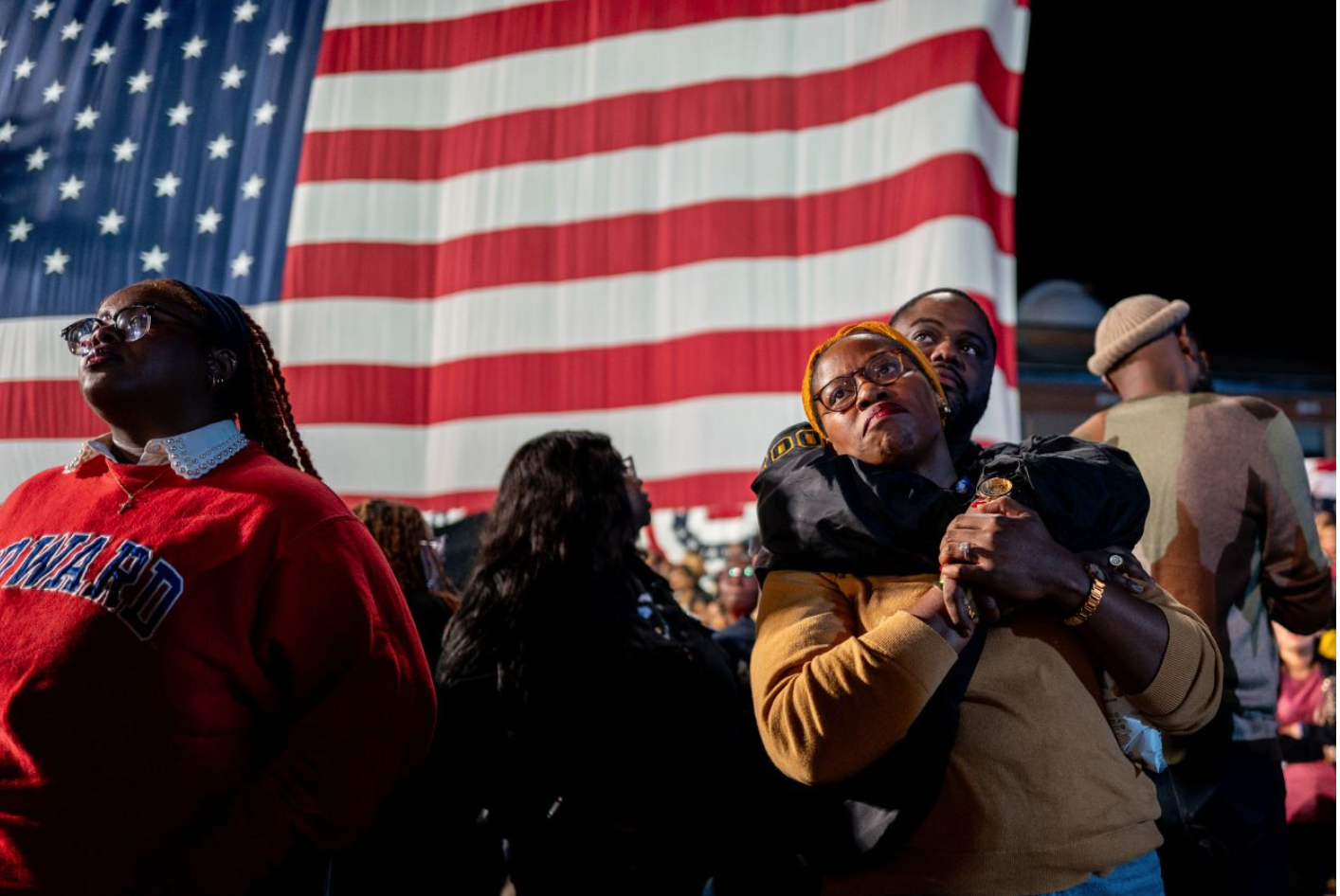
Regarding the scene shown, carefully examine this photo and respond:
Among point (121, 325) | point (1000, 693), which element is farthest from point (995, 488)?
point (121, 325)

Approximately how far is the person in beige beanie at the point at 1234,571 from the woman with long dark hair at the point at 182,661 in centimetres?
150

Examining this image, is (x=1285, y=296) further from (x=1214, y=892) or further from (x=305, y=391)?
(x=1214, y=892)

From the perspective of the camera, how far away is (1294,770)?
14.0 ft

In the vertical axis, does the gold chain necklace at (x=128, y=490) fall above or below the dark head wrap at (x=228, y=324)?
below

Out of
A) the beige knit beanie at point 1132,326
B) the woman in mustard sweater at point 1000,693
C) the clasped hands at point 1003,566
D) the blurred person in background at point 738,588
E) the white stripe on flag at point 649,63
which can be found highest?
the white stripe on flag at point 649,63

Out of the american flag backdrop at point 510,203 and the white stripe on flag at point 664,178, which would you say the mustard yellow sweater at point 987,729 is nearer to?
the american flag backdrop at point 510,203

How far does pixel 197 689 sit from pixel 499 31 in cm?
439

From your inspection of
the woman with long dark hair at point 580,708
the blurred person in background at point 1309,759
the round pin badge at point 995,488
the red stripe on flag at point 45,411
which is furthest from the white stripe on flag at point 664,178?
the round pin badge at point 995,488

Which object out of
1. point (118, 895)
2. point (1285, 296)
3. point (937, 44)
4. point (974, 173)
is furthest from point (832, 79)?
point (1285, 296)

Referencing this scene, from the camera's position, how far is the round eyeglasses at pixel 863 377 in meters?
1.72

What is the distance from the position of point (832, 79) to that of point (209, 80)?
300 cm

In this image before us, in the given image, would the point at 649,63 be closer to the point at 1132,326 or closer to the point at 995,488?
the point at 1132,326

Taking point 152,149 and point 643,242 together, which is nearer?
point 643,242

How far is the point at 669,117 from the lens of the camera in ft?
16.8
